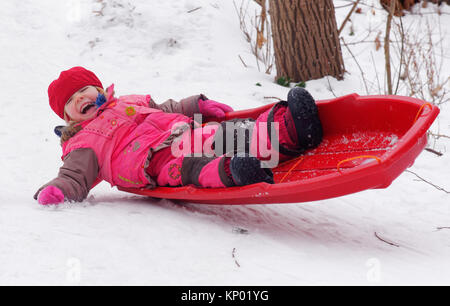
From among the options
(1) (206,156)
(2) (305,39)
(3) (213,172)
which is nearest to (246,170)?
(3) (213,172)

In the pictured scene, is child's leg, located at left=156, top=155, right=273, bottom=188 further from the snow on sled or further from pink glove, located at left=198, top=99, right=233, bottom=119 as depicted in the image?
pink glove, located at left=198, top=99, right=233, bottom=119

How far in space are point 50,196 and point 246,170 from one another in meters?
0.90

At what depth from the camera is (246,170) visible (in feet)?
6.55

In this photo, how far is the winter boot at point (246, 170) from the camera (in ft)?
6.54

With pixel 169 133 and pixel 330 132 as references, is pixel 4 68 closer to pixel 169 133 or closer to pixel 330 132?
pixel 169 133

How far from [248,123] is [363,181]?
91 cm

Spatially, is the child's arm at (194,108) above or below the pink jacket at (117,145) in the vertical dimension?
above

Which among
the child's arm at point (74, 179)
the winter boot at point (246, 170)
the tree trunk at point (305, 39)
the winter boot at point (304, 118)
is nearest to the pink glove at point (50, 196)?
the child's arm at point (74, 179)

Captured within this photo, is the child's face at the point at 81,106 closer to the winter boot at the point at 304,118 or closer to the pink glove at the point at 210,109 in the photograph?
the pink glove at the point at 210,109

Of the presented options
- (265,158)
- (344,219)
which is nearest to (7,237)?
(265,158)

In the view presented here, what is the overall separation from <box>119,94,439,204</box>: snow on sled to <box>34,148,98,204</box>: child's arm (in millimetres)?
222

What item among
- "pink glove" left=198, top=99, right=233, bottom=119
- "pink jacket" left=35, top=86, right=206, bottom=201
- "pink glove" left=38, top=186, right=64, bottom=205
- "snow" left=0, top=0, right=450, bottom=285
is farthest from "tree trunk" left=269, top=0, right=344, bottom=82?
"pink glove" left=38, top=186, right=64, bottom=205

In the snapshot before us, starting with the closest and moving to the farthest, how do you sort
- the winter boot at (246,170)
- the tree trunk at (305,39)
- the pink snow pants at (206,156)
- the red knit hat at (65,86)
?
the winter boot at (246,170), the pink snow pants at (206,156), the red knit hat at (65,86), the tree trunk at (305,39)

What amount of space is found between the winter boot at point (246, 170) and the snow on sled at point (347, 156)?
4 centimetres
